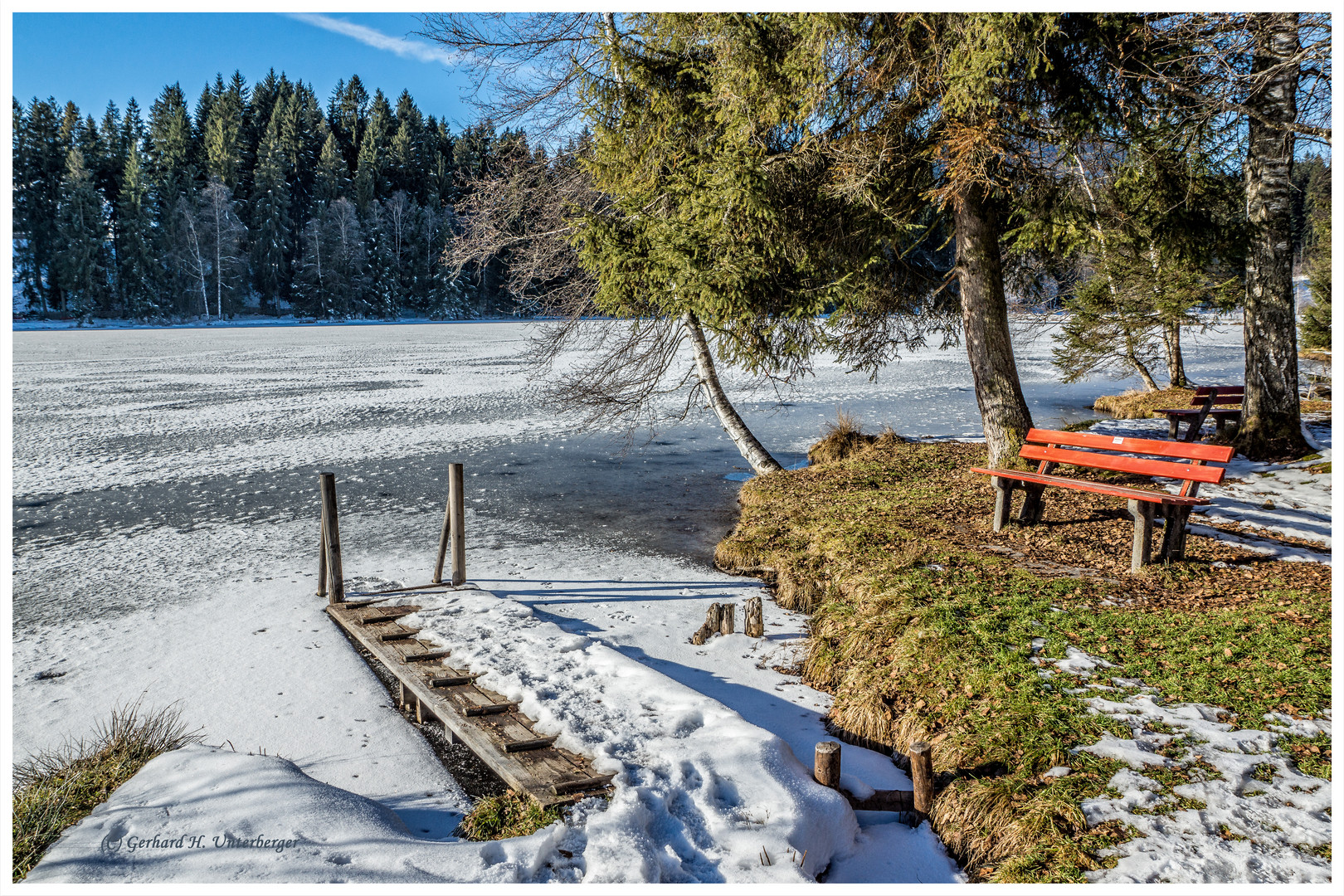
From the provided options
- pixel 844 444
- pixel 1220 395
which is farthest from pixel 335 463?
pixel 1220 395

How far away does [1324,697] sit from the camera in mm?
4148

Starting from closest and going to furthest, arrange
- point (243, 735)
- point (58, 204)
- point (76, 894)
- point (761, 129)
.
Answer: point (76, 894) < point (243, 735) < point (761, 129) < point (58, 204)

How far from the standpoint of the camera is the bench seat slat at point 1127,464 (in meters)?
5.93

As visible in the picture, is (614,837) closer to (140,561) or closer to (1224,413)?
(140,561)

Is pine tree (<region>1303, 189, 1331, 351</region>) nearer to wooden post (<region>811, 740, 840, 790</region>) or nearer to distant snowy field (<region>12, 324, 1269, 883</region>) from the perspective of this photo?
distant snowy field (<region>12, 324, 1269, 883</region>)

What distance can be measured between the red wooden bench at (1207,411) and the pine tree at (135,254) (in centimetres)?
6251

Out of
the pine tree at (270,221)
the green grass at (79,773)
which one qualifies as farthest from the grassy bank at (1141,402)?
the pine tree at (270,221)

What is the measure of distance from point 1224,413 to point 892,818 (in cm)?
1001

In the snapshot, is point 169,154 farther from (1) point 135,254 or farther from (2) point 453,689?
(2) point 453,689

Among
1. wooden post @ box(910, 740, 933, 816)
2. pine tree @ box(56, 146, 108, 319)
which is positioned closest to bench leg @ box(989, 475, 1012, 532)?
wooden post @ box(910, 740, 933, 816)

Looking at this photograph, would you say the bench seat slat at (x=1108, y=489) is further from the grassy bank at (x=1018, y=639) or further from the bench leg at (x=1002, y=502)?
the grassy bank at (x=1018, y=639)

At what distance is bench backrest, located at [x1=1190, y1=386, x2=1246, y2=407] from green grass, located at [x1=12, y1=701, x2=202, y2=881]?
12.6 meters

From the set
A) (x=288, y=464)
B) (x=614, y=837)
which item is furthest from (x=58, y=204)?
(x=614, y=837)

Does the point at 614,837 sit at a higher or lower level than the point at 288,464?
lower
